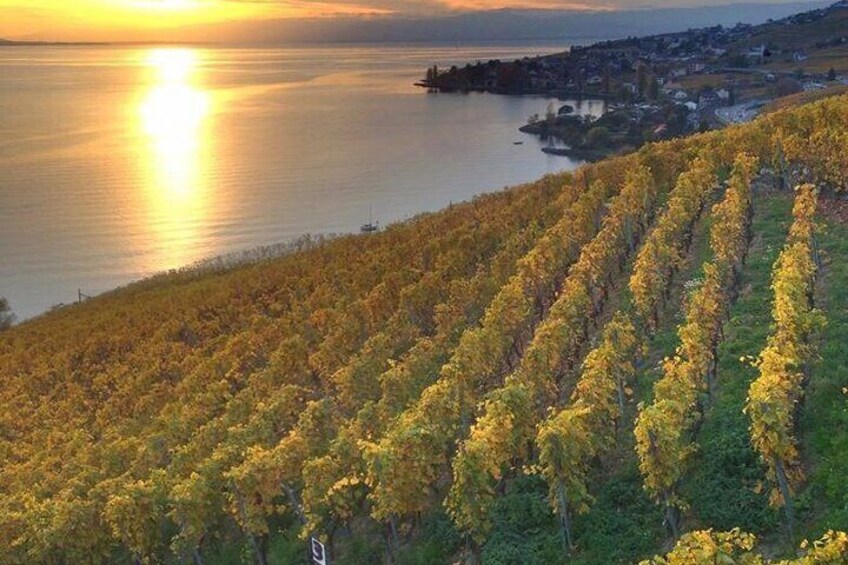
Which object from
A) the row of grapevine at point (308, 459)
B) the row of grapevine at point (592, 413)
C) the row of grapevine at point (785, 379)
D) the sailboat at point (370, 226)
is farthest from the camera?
the sailboat at point (370, 226)

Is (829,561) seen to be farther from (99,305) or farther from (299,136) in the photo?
(299,136)

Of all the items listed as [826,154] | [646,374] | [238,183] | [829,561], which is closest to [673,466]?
[829,561]

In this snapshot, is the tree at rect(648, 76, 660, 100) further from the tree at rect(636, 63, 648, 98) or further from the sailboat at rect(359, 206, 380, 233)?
the sailboat at rect(359, 206, 380, 233)

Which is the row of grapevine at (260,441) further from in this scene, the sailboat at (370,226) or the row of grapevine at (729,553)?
the sailboat at (370,226)

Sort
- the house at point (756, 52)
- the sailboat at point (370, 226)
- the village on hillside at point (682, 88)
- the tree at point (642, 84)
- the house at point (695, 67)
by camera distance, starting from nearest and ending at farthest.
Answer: the sailboat at point (370, 226), the village on hillside at point (682, 88), the tree at point (642, 84), the house at point (695, 67), the house at point (756, 52)

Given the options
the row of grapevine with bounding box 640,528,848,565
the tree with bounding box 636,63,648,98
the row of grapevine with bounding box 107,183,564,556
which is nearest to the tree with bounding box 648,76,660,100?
the tree with bounding box 636,63,648,98

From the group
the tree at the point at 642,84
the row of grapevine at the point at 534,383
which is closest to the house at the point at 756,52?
the tree at the point at 642,84

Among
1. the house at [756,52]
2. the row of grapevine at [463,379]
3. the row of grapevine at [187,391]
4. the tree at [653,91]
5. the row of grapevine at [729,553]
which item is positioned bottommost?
the row of grapevine at [187,391]
